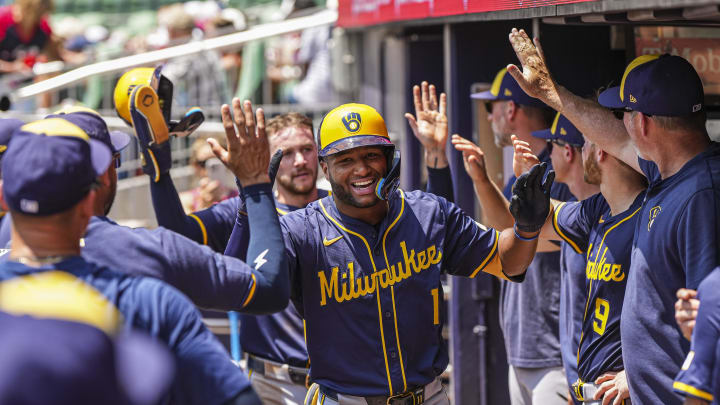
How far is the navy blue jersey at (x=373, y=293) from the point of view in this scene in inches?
138

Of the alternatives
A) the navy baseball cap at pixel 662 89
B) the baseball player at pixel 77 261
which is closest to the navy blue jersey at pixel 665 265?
the navy baseball cap at pixel 662 89

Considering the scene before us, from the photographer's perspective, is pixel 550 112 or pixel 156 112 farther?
pixel 550 112

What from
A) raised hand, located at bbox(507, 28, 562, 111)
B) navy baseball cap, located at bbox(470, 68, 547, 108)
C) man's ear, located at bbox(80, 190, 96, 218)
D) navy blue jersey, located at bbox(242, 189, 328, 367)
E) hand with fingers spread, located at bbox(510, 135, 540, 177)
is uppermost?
raised hand, located at bbox(507, 28, 562, 111)

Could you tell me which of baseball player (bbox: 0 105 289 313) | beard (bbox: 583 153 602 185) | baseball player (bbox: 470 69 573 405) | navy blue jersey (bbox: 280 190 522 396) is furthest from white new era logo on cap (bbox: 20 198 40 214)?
baseball player (bbox: 470 69 573 405)

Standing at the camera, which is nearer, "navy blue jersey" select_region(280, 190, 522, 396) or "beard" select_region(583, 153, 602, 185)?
"navy blue jersey" select_region(280, 190, 522, 396)

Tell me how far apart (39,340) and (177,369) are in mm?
653

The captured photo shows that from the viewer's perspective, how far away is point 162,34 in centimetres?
1107

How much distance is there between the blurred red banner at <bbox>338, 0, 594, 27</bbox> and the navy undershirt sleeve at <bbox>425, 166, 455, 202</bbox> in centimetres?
70

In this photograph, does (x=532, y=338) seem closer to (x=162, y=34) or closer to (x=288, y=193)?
(x=288, y=193)

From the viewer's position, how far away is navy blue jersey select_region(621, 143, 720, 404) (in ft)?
9.26

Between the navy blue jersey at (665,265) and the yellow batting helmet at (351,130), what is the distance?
1033mm

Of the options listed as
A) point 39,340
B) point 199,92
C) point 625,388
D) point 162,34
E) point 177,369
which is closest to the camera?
point 39,340

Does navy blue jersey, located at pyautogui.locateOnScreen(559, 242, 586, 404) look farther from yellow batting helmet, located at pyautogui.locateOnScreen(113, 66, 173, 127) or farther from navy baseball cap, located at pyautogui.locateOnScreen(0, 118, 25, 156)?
navy baseball cap, located at pyautogui.locateOnScreen(0, 118, 25, 156)

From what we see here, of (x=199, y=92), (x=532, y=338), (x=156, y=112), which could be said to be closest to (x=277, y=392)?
(x=532, y=338)
